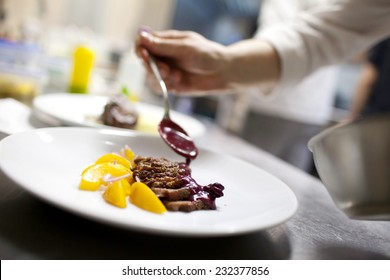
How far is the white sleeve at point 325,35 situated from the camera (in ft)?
4.36

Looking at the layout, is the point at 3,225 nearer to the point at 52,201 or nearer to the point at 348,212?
the point at 52,201

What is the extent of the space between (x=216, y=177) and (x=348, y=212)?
0.34 meters

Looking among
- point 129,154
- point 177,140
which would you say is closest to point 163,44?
point 177,140

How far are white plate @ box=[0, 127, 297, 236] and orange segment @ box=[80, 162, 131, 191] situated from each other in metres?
0.02

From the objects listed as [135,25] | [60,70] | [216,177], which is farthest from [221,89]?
[135,25]

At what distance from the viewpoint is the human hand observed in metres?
1.29

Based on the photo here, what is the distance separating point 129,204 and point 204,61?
2.57ft

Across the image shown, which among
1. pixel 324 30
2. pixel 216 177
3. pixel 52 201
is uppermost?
pixel 324 30

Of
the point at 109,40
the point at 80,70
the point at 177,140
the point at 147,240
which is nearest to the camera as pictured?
the point at 147,240

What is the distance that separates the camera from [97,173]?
0.74 metres

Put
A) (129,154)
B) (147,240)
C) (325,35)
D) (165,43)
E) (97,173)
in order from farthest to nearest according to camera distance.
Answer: (325,35)
(165,43)
(129,154)
(97,173)
(147,240)

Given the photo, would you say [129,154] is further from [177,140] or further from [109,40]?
[109,40]

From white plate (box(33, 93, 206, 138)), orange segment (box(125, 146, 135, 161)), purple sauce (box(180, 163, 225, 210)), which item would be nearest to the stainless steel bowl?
purple sauce (box(180, 163, 225, 210))
